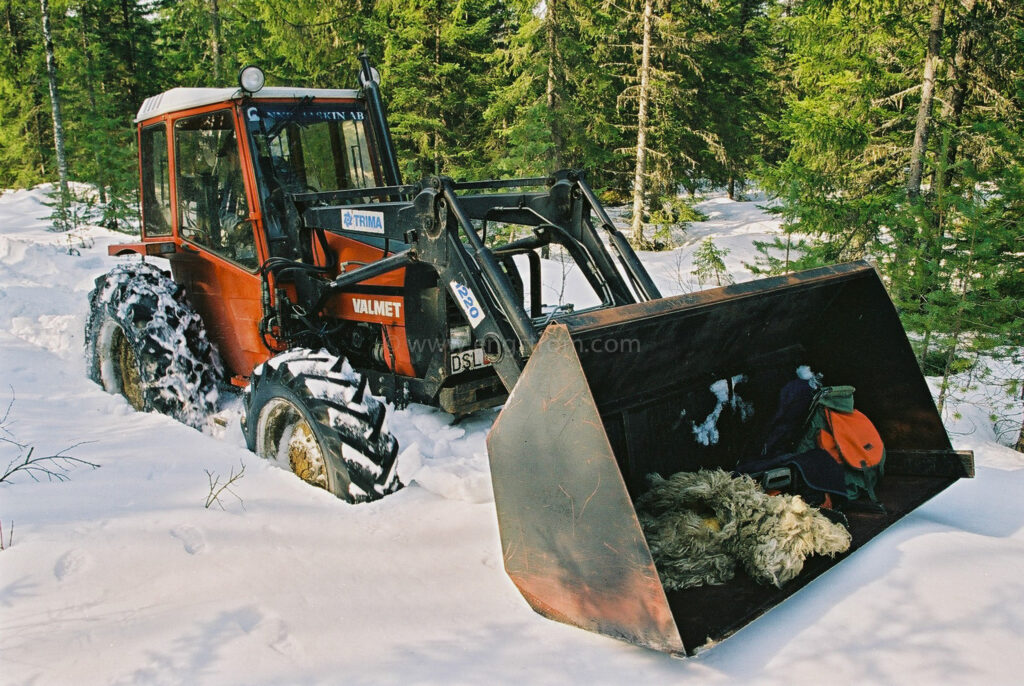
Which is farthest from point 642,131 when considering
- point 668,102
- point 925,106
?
point 925,106

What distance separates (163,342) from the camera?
200 inches

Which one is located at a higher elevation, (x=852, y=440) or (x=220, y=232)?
(x=220, y=232)

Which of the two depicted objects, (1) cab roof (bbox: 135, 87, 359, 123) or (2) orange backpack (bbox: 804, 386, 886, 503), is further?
(1) cab roof (bbox: 135, 87, 359, 123)

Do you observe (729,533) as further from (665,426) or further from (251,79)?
(251,79)

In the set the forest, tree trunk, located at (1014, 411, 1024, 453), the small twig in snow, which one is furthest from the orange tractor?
the forest

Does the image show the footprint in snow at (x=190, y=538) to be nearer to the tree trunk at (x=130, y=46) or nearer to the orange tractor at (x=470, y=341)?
the orange tractor at (x=470, y=341)

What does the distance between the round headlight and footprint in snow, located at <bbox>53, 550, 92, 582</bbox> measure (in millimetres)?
2903

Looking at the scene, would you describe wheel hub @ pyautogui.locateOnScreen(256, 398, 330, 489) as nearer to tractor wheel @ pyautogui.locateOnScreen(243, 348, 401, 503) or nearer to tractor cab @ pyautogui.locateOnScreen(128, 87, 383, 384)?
tractor wheel @ pyautogui.locateOnScreen(243, 348, 401, 503)

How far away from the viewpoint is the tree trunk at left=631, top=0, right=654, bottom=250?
687 inches

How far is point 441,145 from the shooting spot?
17.1 meters

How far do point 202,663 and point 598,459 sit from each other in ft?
4.91

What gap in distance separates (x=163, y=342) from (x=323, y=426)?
2.19m

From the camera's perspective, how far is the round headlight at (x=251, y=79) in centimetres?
430

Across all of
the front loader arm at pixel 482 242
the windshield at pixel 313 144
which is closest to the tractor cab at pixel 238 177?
the windshield at pixel 313 144
